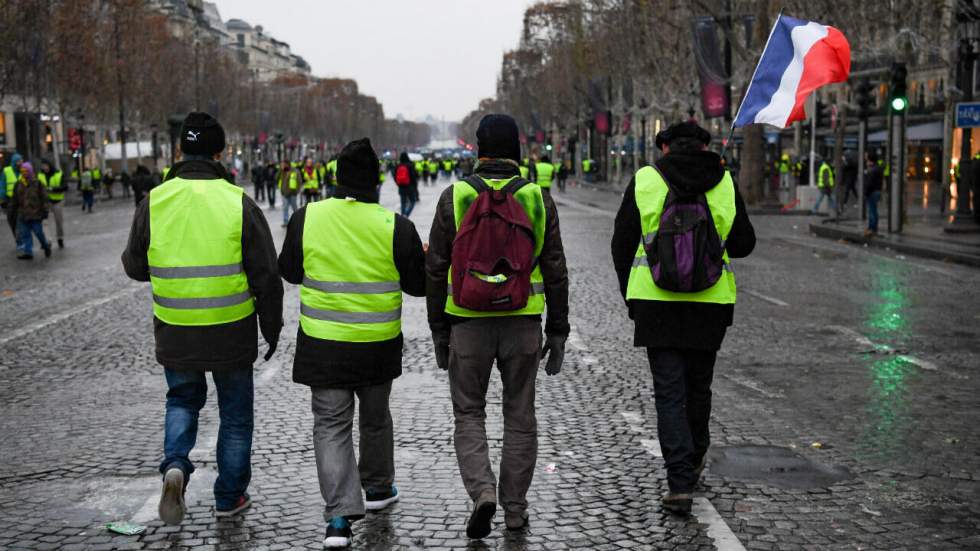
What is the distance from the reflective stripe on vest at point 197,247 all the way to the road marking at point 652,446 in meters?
2.47

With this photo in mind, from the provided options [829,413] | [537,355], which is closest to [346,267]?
[537,355]

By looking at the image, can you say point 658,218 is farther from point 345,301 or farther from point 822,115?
point 822,115

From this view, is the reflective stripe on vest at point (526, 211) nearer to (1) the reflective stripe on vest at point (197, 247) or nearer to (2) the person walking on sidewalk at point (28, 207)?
(1) the reflective stripe on vest at point (197, 247)

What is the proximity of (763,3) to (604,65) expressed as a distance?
29859 mm

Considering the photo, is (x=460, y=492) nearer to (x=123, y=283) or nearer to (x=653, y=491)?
(x=653, y=491)

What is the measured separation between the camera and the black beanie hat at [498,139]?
5.07 meters

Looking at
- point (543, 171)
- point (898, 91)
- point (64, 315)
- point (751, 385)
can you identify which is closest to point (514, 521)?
point (751, 385)

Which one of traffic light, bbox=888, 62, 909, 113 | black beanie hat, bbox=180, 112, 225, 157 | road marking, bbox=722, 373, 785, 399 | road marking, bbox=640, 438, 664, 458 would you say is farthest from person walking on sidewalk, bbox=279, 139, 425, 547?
traffic light, bbox=888, 62, 909, 113

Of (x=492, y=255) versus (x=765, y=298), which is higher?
(x=492, y=255)

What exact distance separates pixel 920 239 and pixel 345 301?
1927 cm

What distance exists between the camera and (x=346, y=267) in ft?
16.7

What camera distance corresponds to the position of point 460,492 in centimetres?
581

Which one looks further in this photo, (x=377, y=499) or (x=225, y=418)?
(x=377, y=499)

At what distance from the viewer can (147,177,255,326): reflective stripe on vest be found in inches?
205
